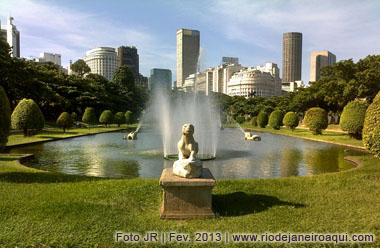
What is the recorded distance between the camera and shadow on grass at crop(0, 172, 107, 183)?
24.6 feet

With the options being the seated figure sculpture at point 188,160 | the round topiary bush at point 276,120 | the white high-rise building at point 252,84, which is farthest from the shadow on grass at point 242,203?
the white high-rise building at point 252,84

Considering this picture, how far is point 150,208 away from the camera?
566cm

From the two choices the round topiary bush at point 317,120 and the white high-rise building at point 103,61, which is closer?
the round topiary bush at point 317,120

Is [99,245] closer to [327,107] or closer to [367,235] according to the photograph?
[367,235]

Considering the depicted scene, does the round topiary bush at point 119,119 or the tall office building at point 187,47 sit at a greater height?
the tall office building at point 187,47

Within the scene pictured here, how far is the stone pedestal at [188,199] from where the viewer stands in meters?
5.09

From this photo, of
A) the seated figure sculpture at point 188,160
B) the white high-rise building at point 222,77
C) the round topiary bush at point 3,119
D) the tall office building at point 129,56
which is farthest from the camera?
the tall office building at point 129,56

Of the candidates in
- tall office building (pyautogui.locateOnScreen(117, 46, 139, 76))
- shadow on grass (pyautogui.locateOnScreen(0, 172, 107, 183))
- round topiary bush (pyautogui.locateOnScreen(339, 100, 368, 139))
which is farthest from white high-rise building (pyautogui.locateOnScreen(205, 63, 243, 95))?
shadow on grass (pyautogui.locateOnScreen(0, 172, 107, 183))

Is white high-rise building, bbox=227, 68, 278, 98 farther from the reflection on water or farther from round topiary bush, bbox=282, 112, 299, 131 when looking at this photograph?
the reflection on water

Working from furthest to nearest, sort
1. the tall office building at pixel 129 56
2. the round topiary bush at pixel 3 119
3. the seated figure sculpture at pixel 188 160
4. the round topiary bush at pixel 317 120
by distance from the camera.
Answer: the tall office building at pixel 129 56, the round topiary bush at pixel 317 120, the round topiary bush at pixel 3 119, the seated figure sculpture at pixel 188 160

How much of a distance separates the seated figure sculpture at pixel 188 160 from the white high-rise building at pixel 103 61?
139468 mm

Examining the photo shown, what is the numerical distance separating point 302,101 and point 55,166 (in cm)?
4191

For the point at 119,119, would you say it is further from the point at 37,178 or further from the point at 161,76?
the point at 161,76

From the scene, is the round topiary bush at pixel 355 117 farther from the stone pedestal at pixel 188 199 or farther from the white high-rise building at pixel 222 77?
the white high-rise building at pixel 222 77
